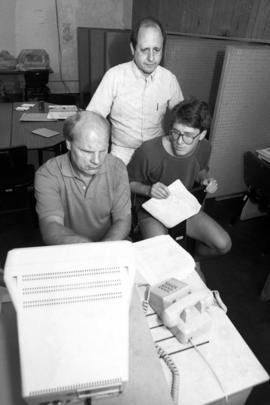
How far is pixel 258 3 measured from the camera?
2660mm

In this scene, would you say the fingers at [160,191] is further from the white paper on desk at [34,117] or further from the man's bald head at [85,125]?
the white paper on desk at [34,117]

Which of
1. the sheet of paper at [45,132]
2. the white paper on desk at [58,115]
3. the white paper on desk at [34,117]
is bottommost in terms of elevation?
the sheet of paper at [45,132]

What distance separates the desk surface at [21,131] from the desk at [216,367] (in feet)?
6.46

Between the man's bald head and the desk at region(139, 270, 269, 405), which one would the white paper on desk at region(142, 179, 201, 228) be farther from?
the desk at region(139, 270, 269, 405)

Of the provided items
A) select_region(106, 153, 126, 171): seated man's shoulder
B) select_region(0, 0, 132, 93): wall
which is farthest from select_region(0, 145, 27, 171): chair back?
select_region(0, 0, 132, 93): wall

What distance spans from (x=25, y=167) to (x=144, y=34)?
1357 millimetres

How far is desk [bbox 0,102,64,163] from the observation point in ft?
8.23

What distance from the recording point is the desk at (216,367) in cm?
81

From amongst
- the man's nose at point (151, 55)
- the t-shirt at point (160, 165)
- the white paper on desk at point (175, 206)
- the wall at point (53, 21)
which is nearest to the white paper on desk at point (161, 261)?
the white paper on desk at point (175, 206)

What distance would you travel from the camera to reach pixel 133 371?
74cm

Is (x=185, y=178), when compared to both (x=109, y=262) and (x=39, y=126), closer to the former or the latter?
(x=109, y=262)

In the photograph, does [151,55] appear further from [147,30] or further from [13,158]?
[13,158]

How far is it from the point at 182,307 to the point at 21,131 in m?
2.36

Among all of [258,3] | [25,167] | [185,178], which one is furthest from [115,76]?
[258,3]
